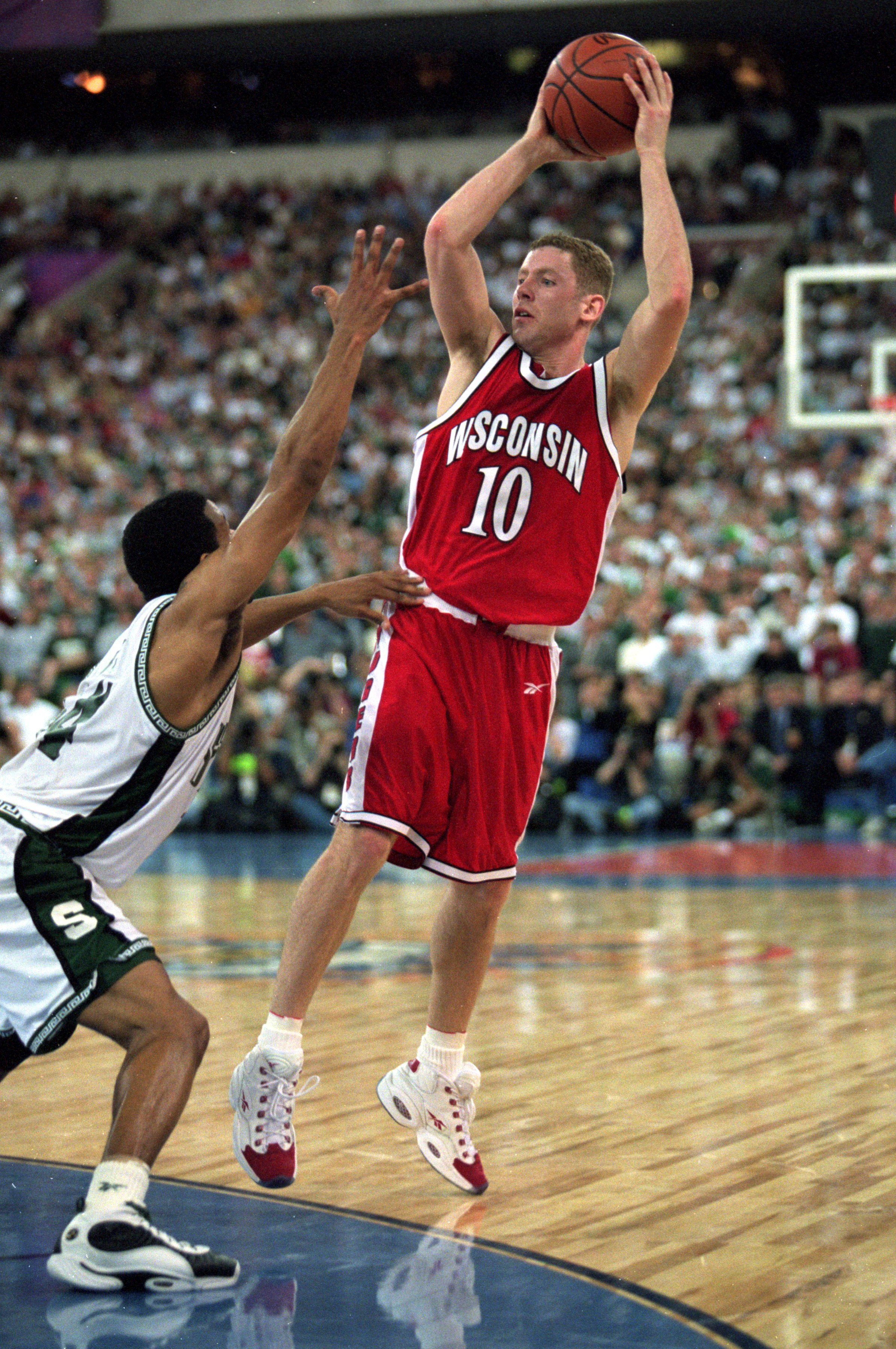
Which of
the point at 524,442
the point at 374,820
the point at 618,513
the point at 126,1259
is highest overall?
the point at 618,513

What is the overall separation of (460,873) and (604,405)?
117 centimetres

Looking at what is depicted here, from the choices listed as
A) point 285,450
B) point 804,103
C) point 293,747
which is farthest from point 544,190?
point 285,450

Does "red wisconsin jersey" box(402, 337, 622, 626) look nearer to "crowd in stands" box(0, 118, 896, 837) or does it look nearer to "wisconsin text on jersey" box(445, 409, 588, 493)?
"wisconsin text on jersey" box(445, 409, 588, 493)

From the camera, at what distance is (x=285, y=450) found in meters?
3.36

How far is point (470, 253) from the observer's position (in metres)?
3.99

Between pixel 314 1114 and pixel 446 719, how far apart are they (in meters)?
1.34

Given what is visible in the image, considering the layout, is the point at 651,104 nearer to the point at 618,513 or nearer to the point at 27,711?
the point at 27,711

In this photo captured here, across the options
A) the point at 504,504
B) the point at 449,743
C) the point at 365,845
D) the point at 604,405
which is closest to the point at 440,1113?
the point at 365,845

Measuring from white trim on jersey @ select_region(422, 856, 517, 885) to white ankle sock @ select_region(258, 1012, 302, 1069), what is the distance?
49 cm

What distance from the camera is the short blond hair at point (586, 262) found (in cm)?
404

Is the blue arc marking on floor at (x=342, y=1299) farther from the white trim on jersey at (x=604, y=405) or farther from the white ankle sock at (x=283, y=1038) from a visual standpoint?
the white trim on jersey at (x=604, y=405)

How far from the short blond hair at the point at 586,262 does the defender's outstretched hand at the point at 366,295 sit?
2.38 feet

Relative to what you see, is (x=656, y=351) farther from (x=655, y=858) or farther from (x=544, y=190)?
(x=544, y=190)

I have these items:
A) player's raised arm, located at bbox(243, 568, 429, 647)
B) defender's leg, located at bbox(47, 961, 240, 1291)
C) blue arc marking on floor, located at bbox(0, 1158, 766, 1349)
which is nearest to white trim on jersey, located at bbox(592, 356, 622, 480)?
player's raised arm, located at bbox(243, 568, 429, 647)
